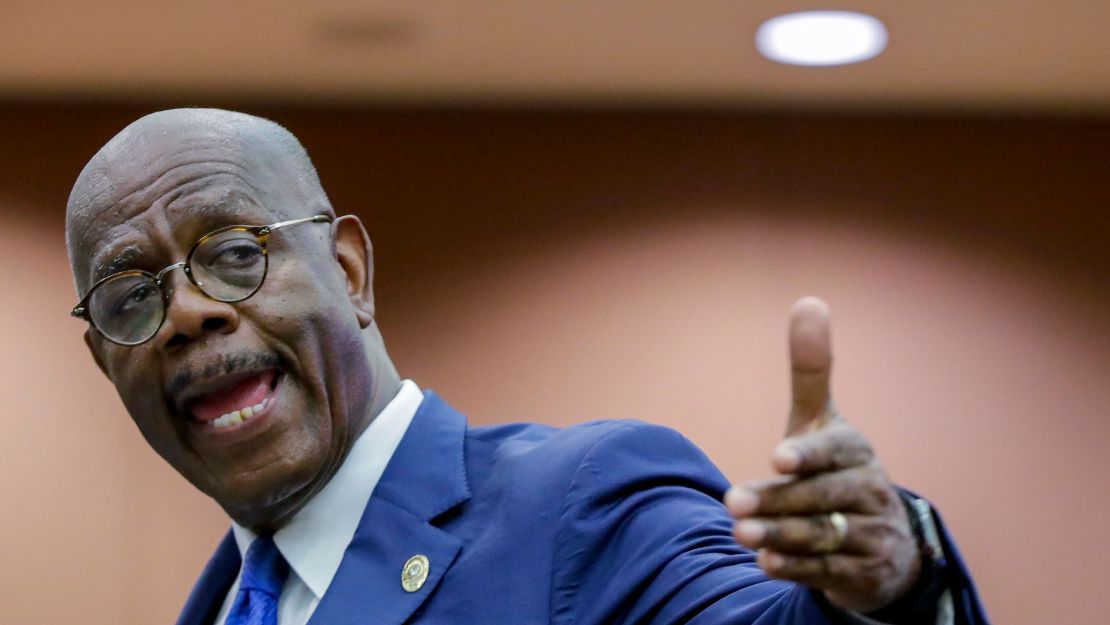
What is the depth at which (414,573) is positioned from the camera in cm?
135

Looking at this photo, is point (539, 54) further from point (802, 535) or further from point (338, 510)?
point (802, 535)

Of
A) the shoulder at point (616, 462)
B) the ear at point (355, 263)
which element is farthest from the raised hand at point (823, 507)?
the ear at point (355, 263)

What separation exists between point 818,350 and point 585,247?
2813mm

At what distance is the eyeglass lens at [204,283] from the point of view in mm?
1435

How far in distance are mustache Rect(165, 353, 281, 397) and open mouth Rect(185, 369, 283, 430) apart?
2 centimetres

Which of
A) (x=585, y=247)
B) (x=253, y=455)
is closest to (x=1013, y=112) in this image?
(x=585, y=247)

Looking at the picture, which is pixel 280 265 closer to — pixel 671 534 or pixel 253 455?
pixel 253 455

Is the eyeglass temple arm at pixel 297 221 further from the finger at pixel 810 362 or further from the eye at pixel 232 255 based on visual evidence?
the finger at pixel 810 362

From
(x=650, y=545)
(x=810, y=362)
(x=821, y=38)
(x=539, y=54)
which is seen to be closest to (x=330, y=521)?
(x=650, y=545)

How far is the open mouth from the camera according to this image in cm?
144

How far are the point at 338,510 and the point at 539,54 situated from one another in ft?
A: 6.99

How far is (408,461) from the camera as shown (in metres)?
1.50

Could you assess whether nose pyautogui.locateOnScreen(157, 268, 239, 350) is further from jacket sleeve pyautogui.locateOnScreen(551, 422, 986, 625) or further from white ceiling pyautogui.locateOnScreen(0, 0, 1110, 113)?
white ceiling pyautogui.locateOnScreen(0, 0, 1110, 113)

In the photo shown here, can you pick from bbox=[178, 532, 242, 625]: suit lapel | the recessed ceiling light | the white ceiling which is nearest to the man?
bbox=[178, 532, 242, 625]: suit lapel
